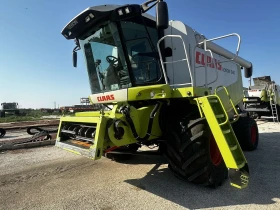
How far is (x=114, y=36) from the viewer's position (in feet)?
12.8

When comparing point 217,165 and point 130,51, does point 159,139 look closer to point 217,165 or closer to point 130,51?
point 217,165

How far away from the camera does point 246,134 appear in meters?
5.97

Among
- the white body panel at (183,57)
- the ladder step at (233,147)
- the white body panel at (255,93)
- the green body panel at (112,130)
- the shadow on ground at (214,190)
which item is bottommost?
the shadow on ground at (214,190)

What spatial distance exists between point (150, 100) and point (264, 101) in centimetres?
1231

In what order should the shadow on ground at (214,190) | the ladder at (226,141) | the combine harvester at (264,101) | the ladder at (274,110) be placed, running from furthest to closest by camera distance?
the combine harvester at (264,101) → the ladder at (274,110) → the shadow on ground at (214,190) → the ladder at (226,141)

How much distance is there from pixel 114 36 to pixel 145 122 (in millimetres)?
1532

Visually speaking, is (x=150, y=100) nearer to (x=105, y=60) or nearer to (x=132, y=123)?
(x=132, y=123)

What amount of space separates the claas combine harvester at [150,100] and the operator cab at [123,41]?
0.5 inches

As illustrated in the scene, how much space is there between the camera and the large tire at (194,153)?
3365 mm

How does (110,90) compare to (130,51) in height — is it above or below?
below

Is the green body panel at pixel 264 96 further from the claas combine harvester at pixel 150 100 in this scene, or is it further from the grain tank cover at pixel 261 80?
the claas combine harvester at pixel 150 100

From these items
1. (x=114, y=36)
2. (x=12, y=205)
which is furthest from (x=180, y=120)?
(x=12, y=205)

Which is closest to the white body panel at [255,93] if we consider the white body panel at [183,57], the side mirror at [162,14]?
the white body panel at [183,57]

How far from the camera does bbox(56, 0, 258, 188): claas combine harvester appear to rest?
10.7 feet
